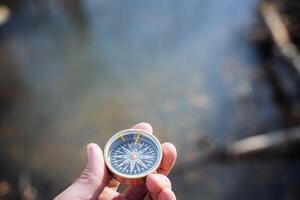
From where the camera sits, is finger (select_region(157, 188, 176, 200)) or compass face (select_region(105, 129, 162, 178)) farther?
compass face (select_region(105, 129, 162, 178))

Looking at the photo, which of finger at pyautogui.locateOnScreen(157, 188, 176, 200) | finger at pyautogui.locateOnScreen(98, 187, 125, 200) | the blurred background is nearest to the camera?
finger at pyautogui.locateOnScreen(157, 188, 176, 200)

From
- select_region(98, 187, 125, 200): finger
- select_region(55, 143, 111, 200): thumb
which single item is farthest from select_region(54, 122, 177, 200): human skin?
select_region(98, 187, 125, 200): finger

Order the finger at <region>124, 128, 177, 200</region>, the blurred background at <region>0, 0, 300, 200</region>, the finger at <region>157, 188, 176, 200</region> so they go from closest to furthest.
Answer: the finger at <region>157, 188, 176, 200</region> → the finger at <region>124, 128, 177, 200</region> → the blurred background at <region>0, 0, 300, 200</region>

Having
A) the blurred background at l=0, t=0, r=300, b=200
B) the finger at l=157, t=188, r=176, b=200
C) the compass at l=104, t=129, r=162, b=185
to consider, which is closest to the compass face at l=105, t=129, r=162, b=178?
the compass at l=104, t=129, r=162, b=185

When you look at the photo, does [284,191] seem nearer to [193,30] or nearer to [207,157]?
[207,157]

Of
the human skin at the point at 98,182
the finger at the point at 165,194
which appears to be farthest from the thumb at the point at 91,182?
the finger at the point at 165,194

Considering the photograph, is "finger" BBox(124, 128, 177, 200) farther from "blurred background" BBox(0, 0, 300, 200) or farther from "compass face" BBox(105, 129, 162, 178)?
"blurred background" BBox(0, 0, 300, 200)

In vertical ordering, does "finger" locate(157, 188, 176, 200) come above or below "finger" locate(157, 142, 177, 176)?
below

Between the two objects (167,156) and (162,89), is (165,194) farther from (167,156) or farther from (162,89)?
(162,89)

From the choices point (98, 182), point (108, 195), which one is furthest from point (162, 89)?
point (98, 182)
